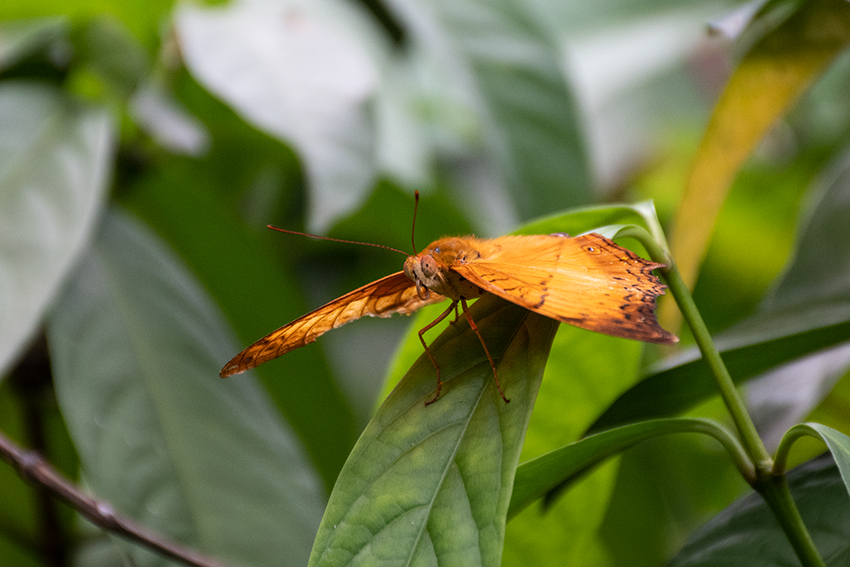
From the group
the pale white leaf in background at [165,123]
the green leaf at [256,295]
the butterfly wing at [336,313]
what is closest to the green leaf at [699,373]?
the butterfly wing at [336,313]

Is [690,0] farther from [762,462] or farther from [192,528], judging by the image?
[192,528]

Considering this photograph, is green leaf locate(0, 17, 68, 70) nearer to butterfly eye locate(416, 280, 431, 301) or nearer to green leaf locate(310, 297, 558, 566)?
butterfly eye locate(416, 280, 431, 301)

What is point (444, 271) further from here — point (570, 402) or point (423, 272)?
point (570, 402)

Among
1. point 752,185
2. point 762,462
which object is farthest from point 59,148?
point 752,185

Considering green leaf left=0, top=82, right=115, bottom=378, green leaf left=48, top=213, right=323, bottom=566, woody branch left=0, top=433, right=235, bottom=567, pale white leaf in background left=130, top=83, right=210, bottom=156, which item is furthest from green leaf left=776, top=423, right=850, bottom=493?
pale white leaf in background left=130, top=83, right=210, bottom=156

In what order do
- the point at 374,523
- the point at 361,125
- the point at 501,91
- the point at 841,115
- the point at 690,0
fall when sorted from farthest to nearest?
the point at 841,115
the point at 690,0
the point at 501,91
the point at 361,125
the point at 374,523

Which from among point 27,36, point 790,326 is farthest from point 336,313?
point 27,36
